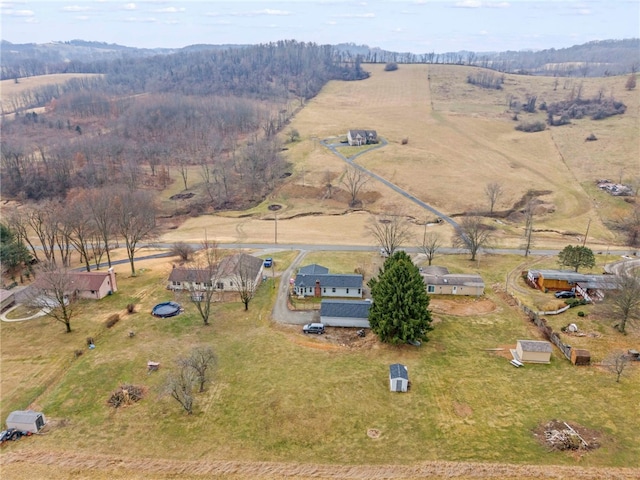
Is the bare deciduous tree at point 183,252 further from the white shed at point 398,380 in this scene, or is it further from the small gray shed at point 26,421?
the white shed at point 398,380

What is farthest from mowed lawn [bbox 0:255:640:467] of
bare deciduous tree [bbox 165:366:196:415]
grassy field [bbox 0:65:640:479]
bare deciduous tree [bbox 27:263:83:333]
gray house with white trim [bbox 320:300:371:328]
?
gray house with white trim [bbox 320:300:371:328]

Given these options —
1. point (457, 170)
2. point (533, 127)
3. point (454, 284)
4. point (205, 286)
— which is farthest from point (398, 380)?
point (533, 127)

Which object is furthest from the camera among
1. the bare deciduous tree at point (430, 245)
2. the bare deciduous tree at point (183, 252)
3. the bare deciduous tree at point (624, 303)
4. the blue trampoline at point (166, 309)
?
the bare deciduous tree at point (183, 252)

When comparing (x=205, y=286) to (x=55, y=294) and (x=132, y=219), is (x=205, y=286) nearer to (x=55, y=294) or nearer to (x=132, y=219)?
(x=55, y=294)

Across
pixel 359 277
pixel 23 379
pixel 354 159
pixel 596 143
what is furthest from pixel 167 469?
pixel 596 143

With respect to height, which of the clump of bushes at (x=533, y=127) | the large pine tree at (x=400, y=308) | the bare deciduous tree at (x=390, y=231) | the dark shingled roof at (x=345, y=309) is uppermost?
the clump of bushes at (x=533, y=127)

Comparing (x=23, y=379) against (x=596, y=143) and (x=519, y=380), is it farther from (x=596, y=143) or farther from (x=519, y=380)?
(x=596, y=143)

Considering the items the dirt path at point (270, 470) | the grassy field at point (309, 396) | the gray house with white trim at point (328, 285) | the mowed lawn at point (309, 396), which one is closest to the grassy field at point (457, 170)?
the grassy field at point (309, 396)
